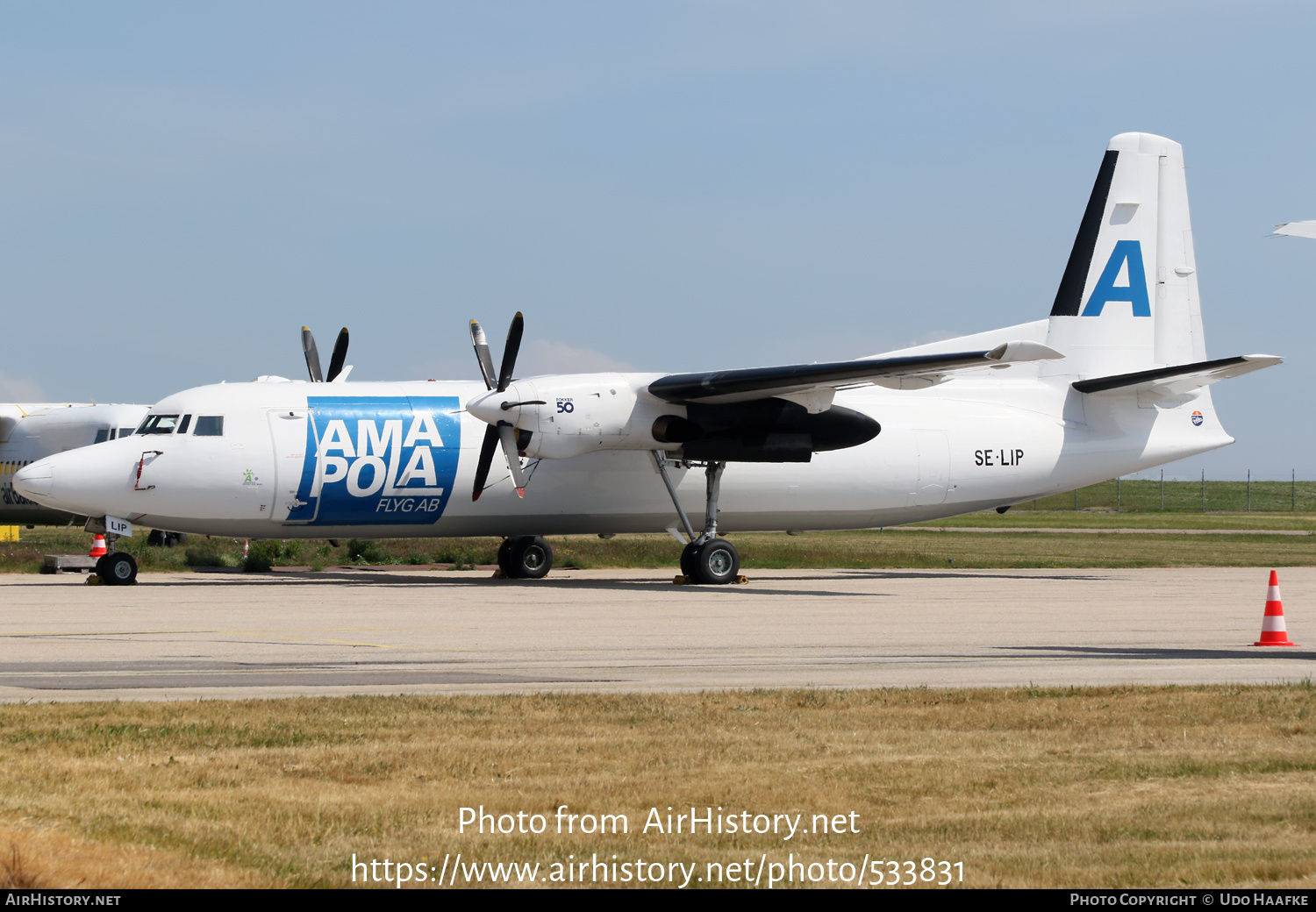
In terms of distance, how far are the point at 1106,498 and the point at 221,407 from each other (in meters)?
86.7

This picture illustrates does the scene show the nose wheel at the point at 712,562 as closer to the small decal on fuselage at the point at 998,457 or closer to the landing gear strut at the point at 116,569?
the small decal on fuselage at the point at 998,457

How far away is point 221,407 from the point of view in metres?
25.3

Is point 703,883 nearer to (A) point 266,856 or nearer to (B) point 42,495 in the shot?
(A) point 266,856

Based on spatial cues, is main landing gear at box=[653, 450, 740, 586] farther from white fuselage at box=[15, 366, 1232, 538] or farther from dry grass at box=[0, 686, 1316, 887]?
dry grass at box=[0, 686, 1316, 887]

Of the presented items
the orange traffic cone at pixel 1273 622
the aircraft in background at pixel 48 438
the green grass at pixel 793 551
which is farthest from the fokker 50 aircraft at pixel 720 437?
the aircraft in background at pixel 48 438

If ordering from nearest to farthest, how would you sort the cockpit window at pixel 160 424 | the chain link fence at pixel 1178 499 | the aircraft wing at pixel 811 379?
the aircraft wing at pixel 811 379
the cockpit window at pixel 160 424
the chain link fence at pixel 1178 499

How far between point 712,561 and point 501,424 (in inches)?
202

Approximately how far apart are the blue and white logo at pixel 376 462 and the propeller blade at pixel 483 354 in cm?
118

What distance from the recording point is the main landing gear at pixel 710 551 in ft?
88.4

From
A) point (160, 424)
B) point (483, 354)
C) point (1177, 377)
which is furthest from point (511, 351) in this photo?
point (1177, 377)

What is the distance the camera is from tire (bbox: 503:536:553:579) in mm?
29156

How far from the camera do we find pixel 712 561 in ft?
88.5

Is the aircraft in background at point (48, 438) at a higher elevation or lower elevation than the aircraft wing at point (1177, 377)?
lower

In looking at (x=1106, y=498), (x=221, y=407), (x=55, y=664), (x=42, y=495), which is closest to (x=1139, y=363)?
(x=221, y=407)
